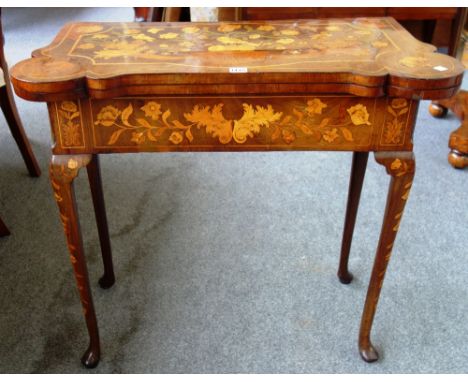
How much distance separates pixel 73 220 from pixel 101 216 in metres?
0.28

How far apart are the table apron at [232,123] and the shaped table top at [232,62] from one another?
0.03m

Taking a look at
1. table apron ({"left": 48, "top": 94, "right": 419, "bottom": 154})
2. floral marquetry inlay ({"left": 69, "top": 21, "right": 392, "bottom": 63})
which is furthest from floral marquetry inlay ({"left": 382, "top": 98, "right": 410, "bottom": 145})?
floral marquetry inlay ({"left": 69, "top": 21, "right": 392, "bottom": 63})

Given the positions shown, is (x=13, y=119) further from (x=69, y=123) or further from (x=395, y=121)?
(x=395, y=121)

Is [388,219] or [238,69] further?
[388,219]

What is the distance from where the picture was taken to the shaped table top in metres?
0.81

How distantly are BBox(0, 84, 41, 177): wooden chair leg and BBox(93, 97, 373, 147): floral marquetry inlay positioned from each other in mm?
1034

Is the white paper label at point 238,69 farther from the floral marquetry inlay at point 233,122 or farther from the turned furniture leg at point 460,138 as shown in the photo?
→ the turned furniture leg at point 460,138

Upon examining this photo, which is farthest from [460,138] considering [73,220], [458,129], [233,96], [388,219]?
[73,220]

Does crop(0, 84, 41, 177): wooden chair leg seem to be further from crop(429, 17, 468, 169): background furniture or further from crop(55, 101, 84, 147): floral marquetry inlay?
crop(429, 17, 468, 169): background furniture

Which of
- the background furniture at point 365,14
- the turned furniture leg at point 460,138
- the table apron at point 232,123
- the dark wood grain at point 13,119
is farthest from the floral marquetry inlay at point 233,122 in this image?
the background furniture at point 365,14

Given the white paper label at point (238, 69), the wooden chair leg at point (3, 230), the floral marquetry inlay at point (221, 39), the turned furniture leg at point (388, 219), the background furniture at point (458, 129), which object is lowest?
the wooden chair leg at point (3, 230)

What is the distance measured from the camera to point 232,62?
0.87m

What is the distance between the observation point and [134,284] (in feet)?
4.59

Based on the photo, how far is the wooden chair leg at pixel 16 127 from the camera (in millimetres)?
1722
